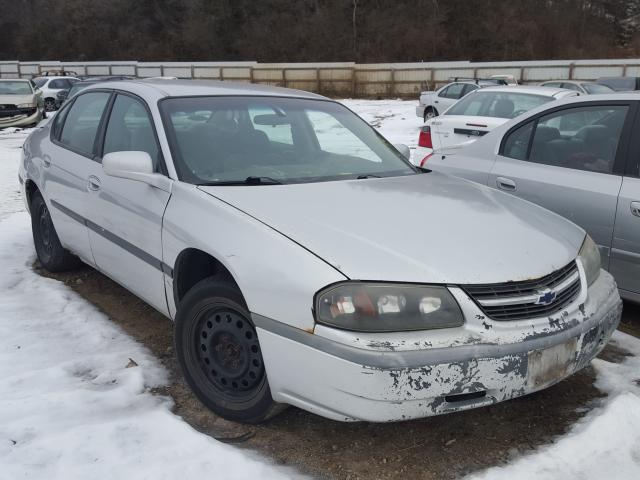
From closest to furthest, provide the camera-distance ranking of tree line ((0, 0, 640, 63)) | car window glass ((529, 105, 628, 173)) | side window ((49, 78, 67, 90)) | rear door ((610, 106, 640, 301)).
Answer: rear door ((610, 106, 640, 301)) → car window glass ((529, 105, 628, 173)) → side window ((49, 78, 67, 90)) → tree line ((0, 0, 640, 63))

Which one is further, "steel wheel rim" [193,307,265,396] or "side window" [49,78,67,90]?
"side window" [49,78,67,90]

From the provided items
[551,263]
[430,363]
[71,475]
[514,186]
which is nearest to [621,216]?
[514,186]

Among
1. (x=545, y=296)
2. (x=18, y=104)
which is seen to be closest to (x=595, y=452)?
(x=545, y=296)

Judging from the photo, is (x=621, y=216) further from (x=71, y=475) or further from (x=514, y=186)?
(x=71, y=475)

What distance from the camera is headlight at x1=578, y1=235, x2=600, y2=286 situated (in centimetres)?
295

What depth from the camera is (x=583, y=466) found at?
2527mm

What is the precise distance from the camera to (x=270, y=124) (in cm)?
383

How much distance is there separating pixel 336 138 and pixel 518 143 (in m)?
1.48

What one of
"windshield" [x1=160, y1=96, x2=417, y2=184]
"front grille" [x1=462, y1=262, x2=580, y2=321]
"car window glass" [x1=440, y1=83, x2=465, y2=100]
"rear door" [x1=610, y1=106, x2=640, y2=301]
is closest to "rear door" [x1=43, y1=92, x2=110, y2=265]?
"windshield" [x1=160, y1=96, x2=417, y2=184]

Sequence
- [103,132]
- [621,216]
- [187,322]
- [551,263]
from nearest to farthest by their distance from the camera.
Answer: [551,263] < [187,322] < [621,216] < [103,132]

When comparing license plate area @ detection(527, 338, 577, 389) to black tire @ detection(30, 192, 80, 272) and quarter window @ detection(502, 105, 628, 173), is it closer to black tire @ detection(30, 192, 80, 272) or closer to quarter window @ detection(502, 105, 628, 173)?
quarter window @ detection(502, 105, 628, 173)

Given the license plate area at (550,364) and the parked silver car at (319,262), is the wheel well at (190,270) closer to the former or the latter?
the parked silver car at (319,262)

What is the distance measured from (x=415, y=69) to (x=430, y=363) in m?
34.0

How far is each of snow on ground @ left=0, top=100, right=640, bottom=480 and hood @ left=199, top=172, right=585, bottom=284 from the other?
0.77 metres
